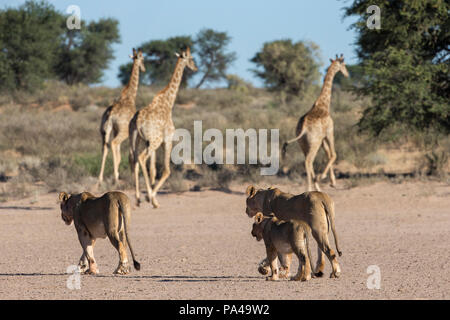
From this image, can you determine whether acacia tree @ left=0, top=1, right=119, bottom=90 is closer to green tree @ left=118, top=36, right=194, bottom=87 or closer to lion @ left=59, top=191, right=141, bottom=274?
green tree @ left=118, top=36, right=194, bottom=87

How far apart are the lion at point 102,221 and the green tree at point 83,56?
4509cm

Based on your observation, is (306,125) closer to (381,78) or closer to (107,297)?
(381,78)

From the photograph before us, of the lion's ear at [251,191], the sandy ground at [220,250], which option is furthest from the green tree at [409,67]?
the lion's ear at [251,191]

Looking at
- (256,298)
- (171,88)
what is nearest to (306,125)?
(171,88)

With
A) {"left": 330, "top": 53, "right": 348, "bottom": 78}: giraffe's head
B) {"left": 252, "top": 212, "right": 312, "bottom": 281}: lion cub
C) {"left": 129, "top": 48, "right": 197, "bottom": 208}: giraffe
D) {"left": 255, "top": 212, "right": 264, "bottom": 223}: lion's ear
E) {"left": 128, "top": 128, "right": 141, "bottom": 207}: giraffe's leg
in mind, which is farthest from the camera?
{"left": 330, "top": 53, "right": 348, "bottom": 78}: giraffe's head

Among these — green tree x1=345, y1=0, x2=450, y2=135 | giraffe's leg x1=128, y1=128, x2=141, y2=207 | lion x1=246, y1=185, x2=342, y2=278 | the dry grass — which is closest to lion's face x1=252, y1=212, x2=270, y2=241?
lion x1=246, y1=185, x2=342, y2=278

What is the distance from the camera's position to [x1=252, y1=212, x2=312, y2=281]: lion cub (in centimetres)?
730

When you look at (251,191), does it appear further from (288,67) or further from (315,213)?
(288,67)

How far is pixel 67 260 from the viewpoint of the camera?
32.4 feet

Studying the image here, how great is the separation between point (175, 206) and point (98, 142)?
11.6 metres

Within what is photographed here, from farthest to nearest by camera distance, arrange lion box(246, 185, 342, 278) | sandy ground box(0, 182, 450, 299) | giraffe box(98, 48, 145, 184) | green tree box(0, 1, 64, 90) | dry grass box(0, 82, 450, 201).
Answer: green tree box(0, 1, 64, 90)
dry grass box(0, 82, 450, 201)
giraffe box(98, 48, 145, 184)
lion box(246, 185, 342, 278)
sandy ground box(0, 182, 450, 299)

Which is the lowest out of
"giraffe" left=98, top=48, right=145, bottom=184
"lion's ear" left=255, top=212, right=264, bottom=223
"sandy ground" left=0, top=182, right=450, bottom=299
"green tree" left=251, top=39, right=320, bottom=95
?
"sandy ground" left=0, top=182, right=450, bottom=299

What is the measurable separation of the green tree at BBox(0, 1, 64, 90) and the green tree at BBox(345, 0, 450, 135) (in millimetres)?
25699
